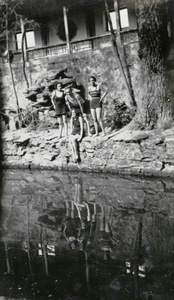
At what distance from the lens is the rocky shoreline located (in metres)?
8.01

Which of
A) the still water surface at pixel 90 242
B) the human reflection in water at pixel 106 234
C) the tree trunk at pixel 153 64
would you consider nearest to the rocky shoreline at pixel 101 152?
the tree trunk at pixel 153 64

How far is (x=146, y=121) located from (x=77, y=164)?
263 cm

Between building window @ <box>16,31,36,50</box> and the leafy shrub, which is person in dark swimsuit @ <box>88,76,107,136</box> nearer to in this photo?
the leafy shrub

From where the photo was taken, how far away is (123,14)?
11844mm

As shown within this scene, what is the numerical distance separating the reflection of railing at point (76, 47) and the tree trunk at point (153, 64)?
3.52 m

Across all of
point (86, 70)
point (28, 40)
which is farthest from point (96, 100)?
point (28, 40)

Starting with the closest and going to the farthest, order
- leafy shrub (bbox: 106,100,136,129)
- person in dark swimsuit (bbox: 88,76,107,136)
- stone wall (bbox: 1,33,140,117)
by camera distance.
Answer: person in dark swimsuit (bbox: 88,76,107,136), leafy shrub (bbox: 106,100,136,129), stone wall (bbox: 1,33,140,117)

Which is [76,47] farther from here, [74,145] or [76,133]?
[74,145]

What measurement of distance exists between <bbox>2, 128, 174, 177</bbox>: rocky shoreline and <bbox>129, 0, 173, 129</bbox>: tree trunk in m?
0.50

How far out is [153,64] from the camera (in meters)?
8.45

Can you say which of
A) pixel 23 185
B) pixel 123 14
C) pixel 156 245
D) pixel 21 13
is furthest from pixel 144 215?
pixel 21 13

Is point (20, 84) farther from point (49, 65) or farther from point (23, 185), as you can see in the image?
point (23, 185)

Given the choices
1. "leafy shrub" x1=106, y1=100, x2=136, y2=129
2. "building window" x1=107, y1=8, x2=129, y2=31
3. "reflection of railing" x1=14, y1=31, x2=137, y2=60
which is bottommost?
"leafy shrub" x1=106, y1=100, x2=136, y2=129

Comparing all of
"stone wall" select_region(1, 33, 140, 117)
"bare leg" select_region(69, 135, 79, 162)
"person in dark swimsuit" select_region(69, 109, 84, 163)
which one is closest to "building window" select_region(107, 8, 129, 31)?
"stone wall" select_region(1, 33, 140, 117)
